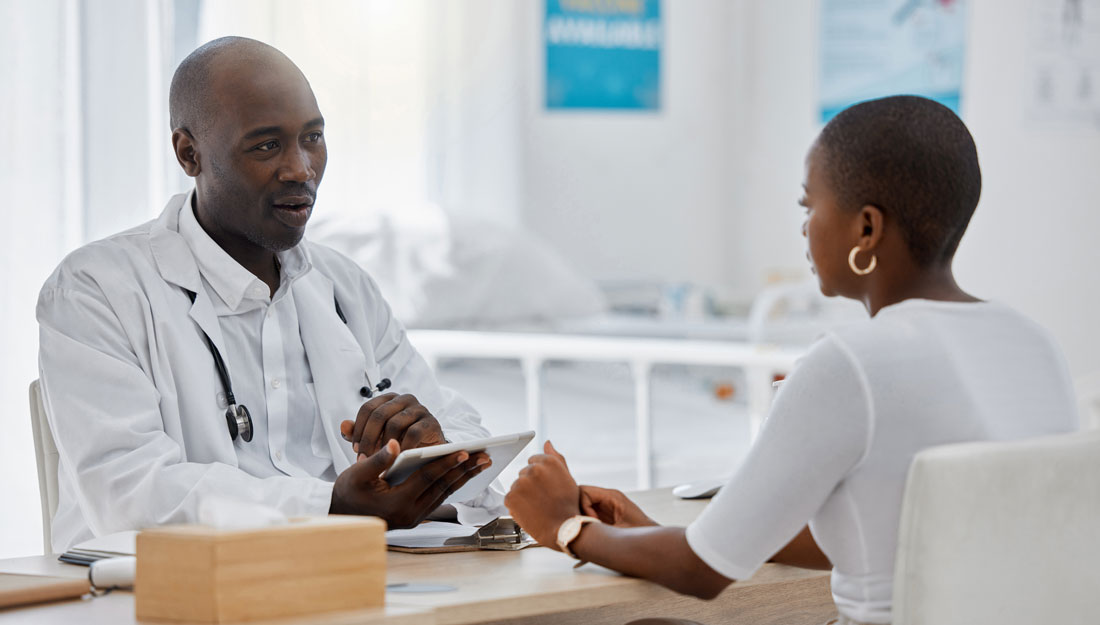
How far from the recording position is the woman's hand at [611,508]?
1401mm

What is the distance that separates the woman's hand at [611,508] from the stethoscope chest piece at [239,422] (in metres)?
0.53

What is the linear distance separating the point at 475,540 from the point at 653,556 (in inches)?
11.8

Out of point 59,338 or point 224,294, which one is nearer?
point 59,338

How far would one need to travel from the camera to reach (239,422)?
5.53ft

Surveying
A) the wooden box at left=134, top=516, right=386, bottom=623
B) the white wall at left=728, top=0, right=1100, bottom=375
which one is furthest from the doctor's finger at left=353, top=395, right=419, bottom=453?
the white wall at left=728, top=0, right=1100, bottom=375

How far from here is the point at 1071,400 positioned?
1243mm

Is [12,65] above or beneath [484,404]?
above

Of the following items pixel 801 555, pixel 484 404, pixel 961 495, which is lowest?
pixel 484 404

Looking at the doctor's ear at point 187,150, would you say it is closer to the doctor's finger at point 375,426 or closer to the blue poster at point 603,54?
the doctor's finger at point 375,426

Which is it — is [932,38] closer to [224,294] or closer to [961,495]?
[224,294]

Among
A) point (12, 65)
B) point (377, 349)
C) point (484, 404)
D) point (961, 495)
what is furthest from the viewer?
point (484, 404)

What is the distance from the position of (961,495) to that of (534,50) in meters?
4.51

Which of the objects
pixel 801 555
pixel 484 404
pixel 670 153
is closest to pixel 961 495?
pixel 801 555

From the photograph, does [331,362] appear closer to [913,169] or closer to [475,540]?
[475,540]
